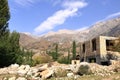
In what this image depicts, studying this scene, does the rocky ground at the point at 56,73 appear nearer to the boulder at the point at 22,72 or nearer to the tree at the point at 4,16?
the boulder at the point at 22,72

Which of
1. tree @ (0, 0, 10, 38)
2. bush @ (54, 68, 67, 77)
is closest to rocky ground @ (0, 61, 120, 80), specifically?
bush @ (54, 68, 67, 77)

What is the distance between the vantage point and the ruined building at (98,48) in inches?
2167

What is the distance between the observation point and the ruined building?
2167 inches

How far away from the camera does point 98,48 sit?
183ft

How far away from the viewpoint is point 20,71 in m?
28.3

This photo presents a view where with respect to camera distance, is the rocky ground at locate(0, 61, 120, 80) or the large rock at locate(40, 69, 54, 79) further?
the large rock at locate(40, 69, 54, 79)

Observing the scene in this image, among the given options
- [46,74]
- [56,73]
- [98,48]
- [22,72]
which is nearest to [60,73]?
[56,73]

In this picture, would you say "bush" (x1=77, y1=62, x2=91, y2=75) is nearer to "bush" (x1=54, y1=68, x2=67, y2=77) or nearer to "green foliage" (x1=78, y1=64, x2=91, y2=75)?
"green foliage" (x1=78, y1=64, x2=91, y2=75)

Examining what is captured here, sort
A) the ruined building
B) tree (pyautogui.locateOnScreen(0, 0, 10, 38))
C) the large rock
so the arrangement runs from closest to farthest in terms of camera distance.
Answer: the large rock < tree (pyautogui.locateOnScreen(0, 0, 10, 38)) < the ruined building

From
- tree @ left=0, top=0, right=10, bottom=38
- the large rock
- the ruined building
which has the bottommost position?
the large rock

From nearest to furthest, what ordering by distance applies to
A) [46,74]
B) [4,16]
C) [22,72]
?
[46,74] < [22,72] < [4,16]

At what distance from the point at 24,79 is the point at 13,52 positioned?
63.5ft

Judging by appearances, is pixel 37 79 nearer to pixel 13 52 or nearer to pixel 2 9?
pixel 2 9

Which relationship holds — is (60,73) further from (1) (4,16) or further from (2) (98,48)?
(2) (98,48)
